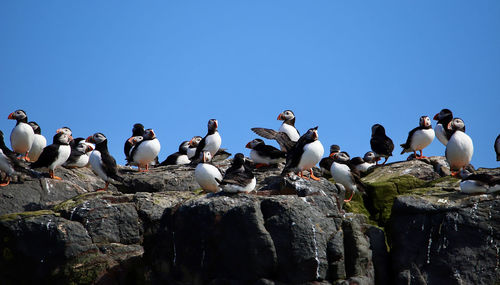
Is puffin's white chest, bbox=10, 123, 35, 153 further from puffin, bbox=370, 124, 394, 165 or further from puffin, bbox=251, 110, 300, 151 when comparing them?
puffin, bbox=370, 124, 394, 165

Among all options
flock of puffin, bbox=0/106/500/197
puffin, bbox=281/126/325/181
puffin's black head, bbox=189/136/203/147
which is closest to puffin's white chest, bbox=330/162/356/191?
flock of puffin, bbox=0/106/500/197

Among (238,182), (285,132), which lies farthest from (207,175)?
(285,132)

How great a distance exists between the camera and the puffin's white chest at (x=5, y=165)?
1502 centimetres

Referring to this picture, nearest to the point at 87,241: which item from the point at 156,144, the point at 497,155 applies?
the point at 156,144

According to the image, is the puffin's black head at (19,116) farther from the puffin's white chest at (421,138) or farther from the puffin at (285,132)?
the puffin's white chest at (421,138)

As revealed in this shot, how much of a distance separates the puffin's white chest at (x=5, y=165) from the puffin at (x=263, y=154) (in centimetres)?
518

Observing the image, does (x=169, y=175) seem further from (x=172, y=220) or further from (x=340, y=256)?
(x=340, y=256)

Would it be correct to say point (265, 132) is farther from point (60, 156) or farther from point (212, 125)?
point (60, 156)

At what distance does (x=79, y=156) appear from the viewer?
59.2 ft

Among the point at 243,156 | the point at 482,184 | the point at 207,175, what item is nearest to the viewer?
the point at 482,184

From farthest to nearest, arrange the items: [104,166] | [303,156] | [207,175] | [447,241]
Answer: [104,166] → [303,156] → [207,175] → [447,241]

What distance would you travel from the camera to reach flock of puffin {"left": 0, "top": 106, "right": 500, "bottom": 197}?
43.1ft

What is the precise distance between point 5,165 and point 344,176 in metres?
7.22

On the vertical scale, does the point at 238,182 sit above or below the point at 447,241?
above
